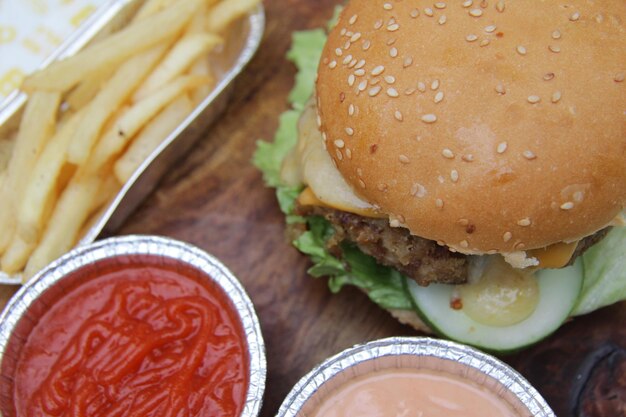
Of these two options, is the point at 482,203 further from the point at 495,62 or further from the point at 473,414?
the point at 473,414

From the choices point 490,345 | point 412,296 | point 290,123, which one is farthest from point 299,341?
point 290,123

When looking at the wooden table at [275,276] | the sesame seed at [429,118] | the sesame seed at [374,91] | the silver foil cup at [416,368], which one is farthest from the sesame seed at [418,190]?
the wooden table at [275,276]

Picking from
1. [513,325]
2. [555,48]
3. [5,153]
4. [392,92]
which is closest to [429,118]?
[392,92]

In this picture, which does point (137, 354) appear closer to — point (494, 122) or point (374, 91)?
point (374, 91)

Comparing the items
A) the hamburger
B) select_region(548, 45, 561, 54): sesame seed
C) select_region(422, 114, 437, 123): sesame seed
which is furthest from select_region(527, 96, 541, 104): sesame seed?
select_region(422, 114, 437, 123): sesame seed

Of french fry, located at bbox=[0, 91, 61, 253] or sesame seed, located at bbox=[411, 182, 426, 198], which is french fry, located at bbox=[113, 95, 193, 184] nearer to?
french fry, located at bbox=[0, 91, 61, 253]

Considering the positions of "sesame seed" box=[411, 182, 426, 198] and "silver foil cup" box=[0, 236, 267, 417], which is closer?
"sesame seed" box=[411, 182, 426, 198]
